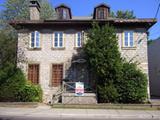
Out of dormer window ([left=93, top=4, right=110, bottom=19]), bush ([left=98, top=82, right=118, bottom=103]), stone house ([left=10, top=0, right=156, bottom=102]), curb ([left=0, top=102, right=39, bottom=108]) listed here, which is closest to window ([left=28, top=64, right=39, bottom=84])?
stone house ([left=10, top=0, right=156, bottom=102])

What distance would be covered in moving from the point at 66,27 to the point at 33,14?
3.62 m

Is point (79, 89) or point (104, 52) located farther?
point (79, 89)

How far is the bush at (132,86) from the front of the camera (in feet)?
71.4

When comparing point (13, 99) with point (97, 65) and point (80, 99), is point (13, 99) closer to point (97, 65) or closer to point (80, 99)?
point (80, 99)

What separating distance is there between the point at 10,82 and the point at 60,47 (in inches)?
210

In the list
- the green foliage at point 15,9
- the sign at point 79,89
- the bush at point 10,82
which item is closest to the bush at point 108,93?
the sign at point 79,89

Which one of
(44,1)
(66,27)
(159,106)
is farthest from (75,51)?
(44,1)

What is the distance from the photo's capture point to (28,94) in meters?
21.8

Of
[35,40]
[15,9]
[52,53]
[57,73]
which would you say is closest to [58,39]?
[52,53]

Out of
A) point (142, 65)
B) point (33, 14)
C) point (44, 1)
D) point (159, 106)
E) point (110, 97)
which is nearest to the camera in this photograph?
point (159, 106)

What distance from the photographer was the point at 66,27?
81.4 ft

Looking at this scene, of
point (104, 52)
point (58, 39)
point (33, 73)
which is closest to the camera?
point (104, 52)

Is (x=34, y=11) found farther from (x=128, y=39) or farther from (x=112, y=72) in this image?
(x=112, y=72)

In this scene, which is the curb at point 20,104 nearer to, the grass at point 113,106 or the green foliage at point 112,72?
the grass at point 113,106
